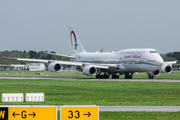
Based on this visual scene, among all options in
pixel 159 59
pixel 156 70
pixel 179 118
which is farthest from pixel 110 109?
pixel 156 70

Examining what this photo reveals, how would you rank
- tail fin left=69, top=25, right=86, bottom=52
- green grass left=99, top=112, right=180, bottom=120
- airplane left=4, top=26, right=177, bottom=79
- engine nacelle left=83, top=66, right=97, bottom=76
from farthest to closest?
tail fin left=69, top=25, right=86, bottom=52
engine nacelle left=83, top=66, right=97, bottom=76
airplane left=4, top=26, right=177, bottom=79
green grass left=99, top=112, right=180, bottom=120

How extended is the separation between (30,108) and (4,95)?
15443mm

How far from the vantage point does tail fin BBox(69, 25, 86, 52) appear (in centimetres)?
8875

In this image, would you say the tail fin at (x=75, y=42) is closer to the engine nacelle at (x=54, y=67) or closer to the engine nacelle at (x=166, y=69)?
the engine nacelle at (x=54, y=67)

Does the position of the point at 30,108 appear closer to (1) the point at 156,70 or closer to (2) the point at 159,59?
(2) the point at 159,59

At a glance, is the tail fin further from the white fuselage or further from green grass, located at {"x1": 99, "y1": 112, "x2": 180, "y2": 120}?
green grass, located at {"x1": 99, "y1": 112, "x2": 180, "y2": 120}

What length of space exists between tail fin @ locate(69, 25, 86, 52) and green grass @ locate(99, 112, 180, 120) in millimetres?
66373

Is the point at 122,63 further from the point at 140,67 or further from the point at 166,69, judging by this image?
the point at 166,69

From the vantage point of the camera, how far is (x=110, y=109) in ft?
78.3

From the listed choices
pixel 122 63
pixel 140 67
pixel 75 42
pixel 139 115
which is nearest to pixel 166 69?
pixel 140 67

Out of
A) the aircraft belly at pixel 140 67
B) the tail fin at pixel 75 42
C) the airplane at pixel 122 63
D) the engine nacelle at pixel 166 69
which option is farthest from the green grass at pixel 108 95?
the tail fin at pixel 75 42

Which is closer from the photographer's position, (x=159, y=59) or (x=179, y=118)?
(x=179, y=118)

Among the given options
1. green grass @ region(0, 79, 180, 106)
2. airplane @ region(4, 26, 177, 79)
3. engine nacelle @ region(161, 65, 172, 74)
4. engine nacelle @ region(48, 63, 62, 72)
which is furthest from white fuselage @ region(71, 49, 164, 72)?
green grass @ region(0, 79, 180, 106)

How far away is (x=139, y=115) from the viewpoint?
69.7 feet
